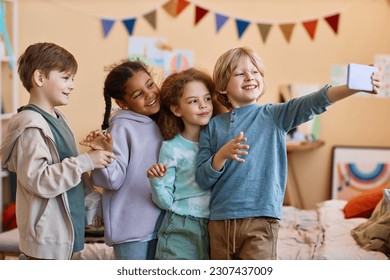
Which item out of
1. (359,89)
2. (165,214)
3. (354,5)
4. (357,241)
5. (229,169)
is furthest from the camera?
(354,5)

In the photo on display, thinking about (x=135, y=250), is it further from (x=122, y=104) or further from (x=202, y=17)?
(x=202, y=17)

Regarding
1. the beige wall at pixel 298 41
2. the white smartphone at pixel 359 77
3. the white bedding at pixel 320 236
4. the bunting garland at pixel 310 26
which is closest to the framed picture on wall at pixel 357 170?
the beige wall at pixel 298 41

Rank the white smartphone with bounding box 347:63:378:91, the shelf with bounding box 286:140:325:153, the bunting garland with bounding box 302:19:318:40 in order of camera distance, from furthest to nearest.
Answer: the bunting garland with bounding box 302:19:318:40, the shelf with bounding box 286:140:325:153, the white smartphone with bounding box 347:63:378:91

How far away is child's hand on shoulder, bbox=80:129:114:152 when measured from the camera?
4.38 ft

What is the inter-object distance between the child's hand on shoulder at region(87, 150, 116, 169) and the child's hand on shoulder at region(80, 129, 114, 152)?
2cm

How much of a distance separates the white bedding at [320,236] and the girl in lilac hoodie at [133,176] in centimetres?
75

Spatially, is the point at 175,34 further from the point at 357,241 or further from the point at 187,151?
the point at 187,151

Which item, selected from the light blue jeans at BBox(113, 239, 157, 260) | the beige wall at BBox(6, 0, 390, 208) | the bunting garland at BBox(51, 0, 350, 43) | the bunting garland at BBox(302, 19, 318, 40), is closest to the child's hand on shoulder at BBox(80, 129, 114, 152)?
the light blue jeans at BBox(113, 239, 157, 260)

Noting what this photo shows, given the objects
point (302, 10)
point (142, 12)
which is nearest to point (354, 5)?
point (302, 10)

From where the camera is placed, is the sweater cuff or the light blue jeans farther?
the light blue jeans

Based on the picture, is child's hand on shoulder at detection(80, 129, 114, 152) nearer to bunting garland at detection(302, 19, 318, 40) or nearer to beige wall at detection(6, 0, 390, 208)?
beige wall at detection(6, 0, 390, 208)

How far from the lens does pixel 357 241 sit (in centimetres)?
208

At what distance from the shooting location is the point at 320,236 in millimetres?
2240
